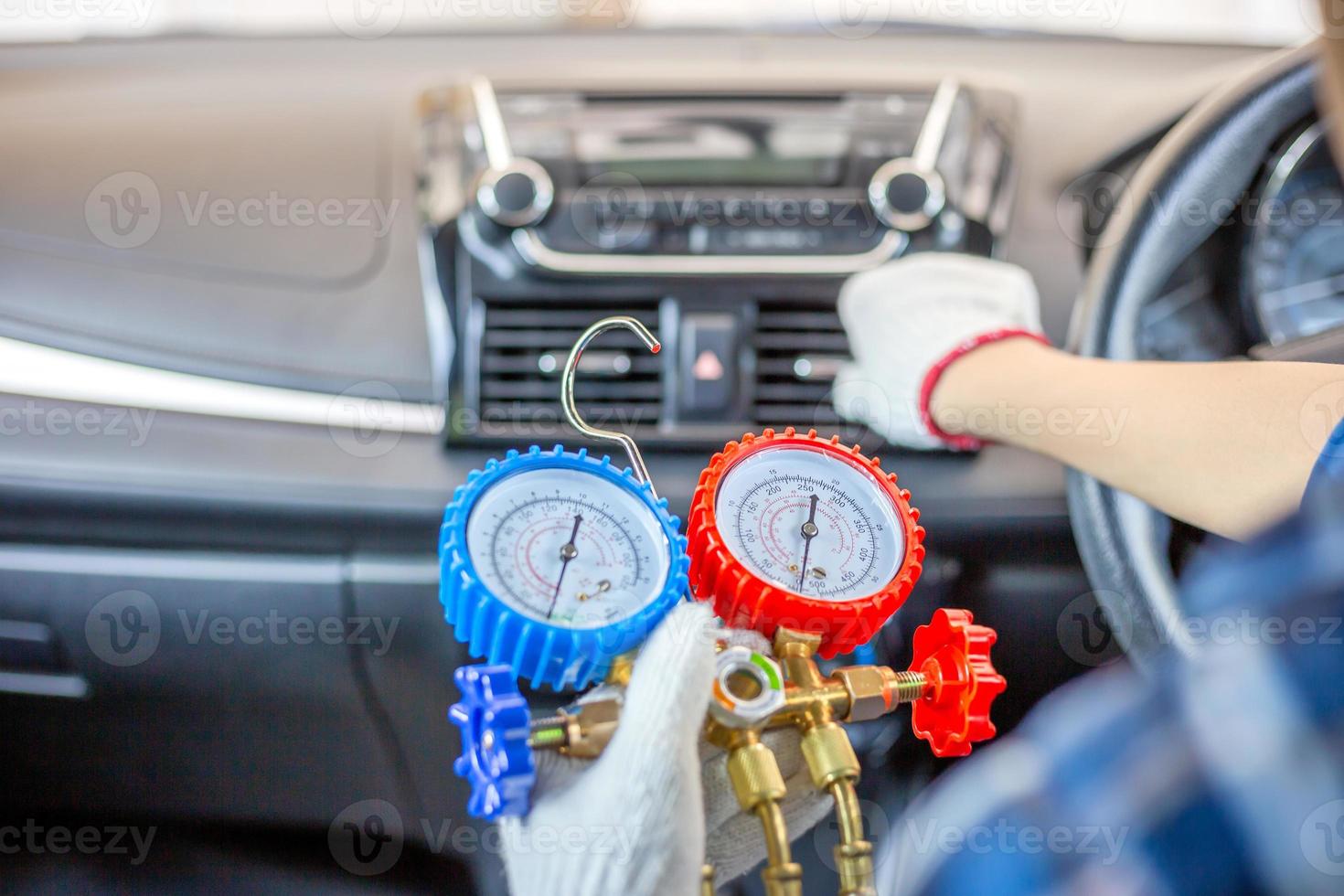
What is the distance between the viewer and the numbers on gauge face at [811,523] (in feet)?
2.04

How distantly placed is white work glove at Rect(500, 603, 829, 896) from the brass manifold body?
2 cm

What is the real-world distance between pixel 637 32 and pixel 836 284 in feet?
1.62

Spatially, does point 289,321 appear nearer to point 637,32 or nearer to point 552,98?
point 552,98

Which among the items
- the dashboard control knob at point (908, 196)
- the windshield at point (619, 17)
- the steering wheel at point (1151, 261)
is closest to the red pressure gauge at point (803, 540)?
the steering wheel at point (1151, 261)

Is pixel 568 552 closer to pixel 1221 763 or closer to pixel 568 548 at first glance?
pixel 568 548

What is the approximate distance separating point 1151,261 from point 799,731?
65 centimetres

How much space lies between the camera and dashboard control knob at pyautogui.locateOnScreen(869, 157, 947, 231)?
3.87ft

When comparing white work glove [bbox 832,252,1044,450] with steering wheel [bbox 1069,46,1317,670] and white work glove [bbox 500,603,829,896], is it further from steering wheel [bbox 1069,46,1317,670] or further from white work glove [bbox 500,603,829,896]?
white work glove [bbox 500,603,829,896]

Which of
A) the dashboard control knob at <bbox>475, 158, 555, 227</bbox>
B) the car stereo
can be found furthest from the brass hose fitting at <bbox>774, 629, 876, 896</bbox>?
the dashboard control knob at <bbox>475, 158, 555, 227</bbox>

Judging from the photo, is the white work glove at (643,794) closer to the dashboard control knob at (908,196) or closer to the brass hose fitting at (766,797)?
the brass hose fitting at (766,797)

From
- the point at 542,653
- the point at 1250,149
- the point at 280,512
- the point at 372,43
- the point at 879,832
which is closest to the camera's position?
the point at 542,653

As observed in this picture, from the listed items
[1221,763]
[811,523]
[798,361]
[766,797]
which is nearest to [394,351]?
[798,361]

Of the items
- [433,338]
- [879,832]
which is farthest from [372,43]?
[879,832]

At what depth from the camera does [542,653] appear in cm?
55
